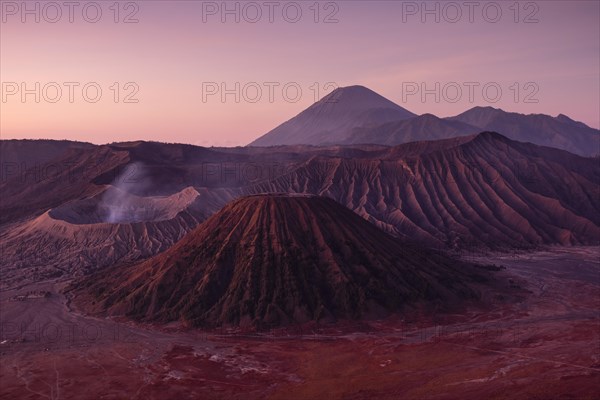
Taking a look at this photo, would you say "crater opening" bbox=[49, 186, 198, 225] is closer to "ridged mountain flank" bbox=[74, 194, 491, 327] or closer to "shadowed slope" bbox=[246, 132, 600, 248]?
"shadowed slope" bbox=[246, 132, 600, 248]

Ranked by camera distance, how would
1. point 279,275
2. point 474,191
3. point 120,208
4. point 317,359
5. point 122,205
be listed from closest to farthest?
point 317,359, point 279,275, point 120,208, point 122,205, point 474,191

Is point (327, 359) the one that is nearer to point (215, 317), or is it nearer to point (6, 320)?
point (215, 317)

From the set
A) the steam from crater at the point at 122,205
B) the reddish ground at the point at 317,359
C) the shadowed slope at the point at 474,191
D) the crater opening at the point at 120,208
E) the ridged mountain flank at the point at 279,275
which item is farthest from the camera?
the steam from crater at the point at 122,205

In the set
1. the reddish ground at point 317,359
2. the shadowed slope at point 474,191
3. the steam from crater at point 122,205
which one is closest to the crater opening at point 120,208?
the steam from crater at point 122,205

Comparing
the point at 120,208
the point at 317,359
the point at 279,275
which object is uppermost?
the point at 120,208

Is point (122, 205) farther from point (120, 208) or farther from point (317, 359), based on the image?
point (317, 359)

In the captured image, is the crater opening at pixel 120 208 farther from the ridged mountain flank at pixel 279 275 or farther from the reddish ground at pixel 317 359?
the reddish ground at pixel 317 359

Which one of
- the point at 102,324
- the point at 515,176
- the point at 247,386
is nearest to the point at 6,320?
the point at 102,324

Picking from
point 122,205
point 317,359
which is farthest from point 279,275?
point 122,205

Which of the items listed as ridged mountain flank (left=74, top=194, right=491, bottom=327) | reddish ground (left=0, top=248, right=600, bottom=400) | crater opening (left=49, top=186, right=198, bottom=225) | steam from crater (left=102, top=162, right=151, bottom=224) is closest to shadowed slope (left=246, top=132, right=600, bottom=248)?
crater opening (left=49, top=186, right=198, bottom=225)
